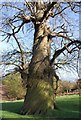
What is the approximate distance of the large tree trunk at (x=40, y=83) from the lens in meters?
12.5

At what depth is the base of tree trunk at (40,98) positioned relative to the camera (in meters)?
12.4

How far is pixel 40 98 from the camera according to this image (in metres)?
12.4

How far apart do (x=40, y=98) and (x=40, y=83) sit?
63cm

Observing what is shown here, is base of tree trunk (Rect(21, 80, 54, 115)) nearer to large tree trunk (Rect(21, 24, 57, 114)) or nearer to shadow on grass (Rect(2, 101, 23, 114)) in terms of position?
large tree trunk (Rect(21, 24, 57, 114))

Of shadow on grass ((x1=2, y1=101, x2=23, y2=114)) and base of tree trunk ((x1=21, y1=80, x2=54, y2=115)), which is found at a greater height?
base of tree trunk ((x1=21, y1=80, x2=54, y2=115))

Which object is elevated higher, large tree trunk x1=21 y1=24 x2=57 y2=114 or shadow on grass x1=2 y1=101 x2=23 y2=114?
large tree trunk x1=21 y1=24 x2=57 y2=114

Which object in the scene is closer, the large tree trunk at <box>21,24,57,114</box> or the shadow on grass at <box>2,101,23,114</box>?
the large tree trunk at <box>21,24,57,114</box>

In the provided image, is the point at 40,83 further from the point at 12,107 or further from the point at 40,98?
the point at 12,107

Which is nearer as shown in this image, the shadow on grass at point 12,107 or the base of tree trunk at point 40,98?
the base of tree trunk at point 40,98

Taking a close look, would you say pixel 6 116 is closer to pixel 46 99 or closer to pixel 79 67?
pixel 46 99

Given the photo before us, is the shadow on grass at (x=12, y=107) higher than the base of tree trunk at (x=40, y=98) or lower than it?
lower

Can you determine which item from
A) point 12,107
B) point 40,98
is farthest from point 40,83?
point 12,107

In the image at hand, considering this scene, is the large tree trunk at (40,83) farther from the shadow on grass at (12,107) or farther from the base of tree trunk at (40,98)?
the shadow on grass at (12,107)

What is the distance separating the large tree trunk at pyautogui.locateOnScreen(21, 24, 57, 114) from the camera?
12484 millimetres
